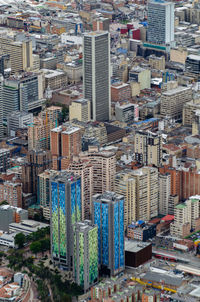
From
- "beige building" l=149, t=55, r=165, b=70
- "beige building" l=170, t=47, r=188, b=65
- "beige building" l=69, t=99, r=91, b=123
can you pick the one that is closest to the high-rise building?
"beige building" l=69, t=99, r=91, b=123

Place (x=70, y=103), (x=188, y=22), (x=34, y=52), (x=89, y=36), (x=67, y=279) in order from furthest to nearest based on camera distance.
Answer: (x=188, y=22) → (x=34, y=52) → (x=70, y=103) → (x=89, y=36) → (x=67, y=279)

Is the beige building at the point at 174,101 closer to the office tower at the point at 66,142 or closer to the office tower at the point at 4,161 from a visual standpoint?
the office tower at the point at 66,142

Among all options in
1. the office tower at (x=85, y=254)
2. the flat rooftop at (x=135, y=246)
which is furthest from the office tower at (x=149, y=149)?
the office tower at (x=85, y=254)

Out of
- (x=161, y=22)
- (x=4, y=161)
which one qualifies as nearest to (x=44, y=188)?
(x=4, y=161)

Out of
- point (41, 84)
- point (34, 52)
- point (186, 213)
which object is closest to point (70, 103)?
point (41, 84)

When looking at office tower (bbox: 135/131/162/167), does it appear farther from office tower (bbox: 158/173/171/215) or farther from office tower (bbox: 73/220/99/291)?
office tower (bbox: 73/220/99/291)

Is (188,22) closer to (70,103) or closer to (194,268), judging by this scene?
(70,103)
